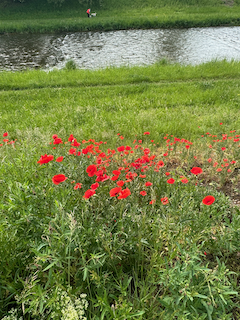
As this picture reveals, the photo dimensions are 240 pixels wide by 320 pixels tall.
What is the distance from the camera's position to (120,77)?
9.68 metres

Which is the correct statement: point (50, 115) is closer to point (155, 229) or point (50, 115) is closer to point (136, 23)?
point (155, 229)

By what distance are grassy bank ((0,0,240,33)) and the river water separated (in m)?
1.28

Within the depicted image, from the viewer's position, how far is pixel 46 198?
2.04m

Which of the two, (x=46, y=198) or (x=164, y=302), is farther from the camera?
(x=46, y=198)

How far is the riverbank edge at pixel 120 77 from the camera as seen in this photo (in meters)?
9.41

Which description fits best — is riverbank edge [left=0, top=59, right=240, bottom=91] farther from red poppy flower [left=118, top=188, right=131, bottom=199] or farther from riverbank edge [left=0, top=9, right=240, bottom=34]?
riverbank edge [left=0, top=9, right=240, bottom=34]

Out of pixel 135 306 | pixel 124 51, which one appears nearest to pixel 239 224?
pixel 135 306

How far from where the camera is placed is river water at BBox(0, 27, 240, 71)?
14.2 metres

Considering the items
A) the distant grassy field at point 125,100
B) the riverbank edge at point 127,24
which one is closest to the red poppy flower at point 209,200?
the distant grassy field at point 125,100

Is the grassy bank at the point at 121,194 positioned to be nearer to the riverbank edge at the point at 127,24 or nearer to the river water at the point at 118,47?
the river water at the point at 118,47

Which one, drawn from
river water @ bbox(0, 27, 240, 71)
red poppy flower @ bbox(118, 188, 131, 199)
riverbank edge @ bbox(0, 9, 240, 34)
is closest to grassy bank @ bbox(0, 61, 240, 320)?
red poppy flower @ bbox(118, 188, 131, 199)

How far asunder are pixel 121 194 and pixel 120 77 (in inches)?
346

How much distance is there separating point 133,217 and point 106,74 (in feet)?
30.1

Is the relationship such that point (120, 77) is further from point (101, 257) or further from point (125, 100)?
point (101, 257)
